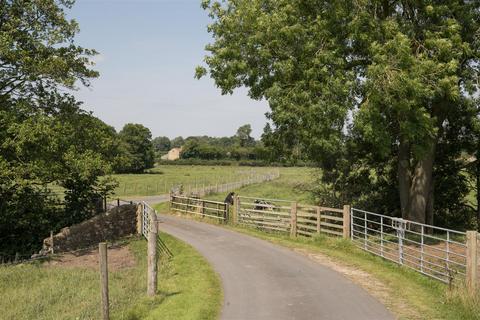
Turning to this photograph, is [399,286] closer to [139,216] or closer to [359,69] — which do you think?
[359,69]

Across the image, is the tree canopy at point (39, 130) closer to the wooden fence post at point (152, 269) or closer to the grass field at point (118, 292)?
the grass field at point (118, 292)

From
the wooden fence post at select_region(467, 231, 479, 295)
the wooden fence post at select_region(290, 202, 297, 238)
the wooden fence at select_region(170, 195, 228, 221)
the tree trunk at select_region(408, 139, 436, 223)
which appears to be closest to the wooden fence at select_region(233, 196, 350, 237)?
the wooden fence post at select_region(290, 202, 297, 238)

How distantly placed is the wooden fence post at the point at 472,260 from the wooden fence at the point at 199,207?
50.7ft

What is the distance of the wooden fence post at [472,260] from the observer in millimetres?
10523

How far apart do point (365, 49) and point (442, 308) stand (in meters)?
12.1

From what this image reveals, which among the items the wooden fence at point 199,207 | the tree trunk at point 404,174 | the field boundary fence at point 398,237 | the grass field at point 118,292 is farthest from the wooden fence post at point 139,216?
the tree trunk at point 404,174

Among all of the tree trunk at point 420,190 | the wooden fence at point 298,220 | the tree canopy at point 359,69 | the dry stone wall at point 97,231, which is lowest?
the dry stone wall at point 97,231

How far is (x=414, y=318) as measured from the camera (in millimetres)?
9594

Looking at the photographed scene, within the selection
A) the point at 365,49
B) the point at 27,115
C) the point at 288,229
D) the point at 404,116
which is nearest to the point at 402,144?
the point at 404,116

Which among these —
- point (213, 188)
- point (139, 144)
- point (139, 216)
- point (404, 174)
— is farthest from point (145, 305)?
point (139, 144)

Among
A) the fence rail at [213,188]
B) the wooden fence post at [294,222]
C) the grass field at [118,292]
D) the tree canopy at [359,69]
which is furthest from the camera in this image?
the fence rail at [213,188]

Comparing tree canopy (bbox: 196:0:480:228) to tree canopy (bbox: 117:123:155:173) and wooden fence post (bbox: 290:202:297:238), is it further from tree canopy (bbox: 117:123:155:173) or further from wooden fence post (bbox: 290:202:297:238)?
tree canopy (bbox: 117:123:155:173)

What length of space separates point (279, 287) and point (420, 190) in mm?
11368

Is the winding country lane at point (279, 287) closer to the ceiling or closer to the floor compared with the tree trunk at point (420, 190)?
closer to the floor
